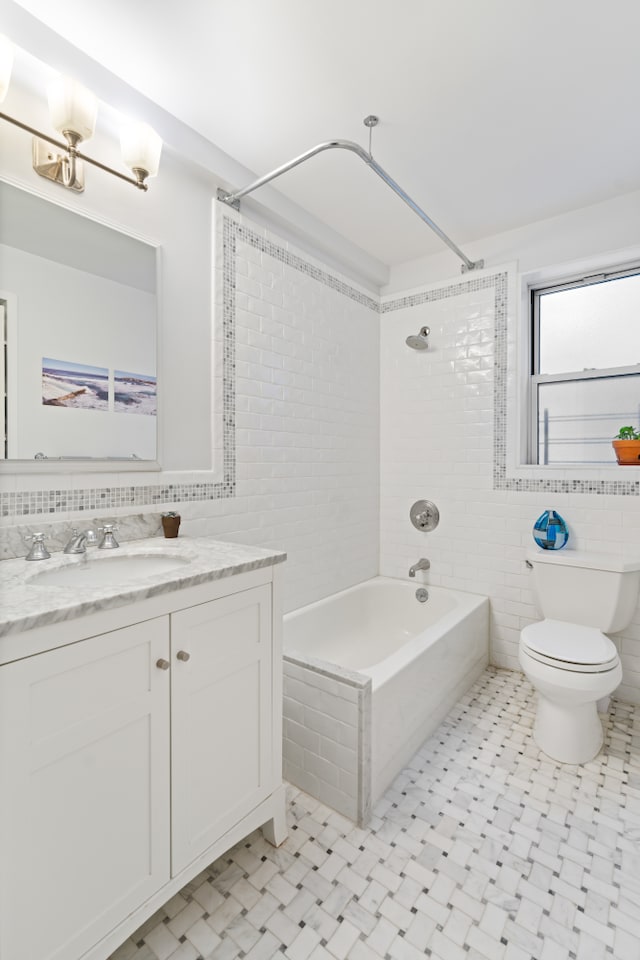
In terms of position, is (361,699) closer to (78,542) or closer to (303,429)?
(78,542)

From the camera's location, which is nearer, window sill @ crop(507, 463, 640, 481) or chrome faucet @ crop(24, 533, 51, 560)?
chrome faucet @ crop(24, 533, 51, 560)

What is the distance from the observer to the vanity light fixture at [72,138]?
131cm

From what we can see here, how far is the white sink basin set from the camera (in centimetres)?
125

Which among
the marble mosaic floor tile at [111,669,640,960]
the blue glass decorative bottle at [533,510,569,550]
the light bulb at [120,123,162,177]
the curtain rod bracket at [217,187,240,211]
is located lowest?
the marble mosaic floor tile at [111,669,640,960]

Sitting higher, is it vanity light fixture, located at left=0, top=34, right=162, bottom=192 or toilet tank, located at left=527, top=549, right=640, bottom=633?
vanity light fixture, located at left=0, top=34, right=162, bottom=192

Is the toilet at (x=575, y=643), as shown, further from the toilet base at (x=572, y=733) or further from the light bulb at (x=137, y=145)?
the light bulb at (x=137, y=145)

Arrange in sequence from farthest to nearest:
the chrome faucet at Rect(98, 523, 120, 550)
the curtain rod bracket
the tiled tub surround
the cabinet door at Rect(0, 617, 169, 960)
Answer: the tiled tub surround, the curtain rod bracket, the chrome faucet at Rect(98, 523, 120, 550), the cabinet door at Rect(0, 617, 169, 960)

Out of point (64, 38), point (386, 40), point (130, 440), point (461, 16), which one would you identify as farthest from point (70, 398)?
point (461, 16)

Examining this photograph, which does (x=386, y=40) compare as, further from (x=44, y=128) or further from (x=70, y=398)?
(x=70, y=398)

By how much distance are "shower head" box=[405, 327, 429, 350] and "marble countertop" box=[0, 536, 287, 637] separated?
193cm

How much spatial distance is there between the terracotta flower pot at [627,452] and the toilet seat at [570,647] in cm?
85

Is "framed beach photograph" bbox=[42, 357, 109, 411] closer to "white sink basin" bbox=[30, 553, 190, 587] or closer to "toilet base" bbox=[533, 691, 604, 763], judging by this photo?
"white sink basin" bbox=[30, 553, 190, 587]

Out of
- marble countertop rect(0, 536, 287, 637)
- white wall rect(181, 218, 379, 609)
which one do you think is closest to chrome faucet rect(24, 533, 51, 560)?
marble countertop rect(0, 536, 287, 637)

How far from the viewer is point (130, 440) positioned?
5.52 feet
